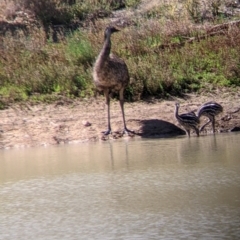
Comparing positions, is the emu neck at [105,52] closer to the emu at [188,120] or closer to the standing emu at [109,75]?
the standing emu at [109,75]

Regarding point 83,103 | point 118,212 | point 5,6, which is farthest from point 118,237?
point 5,6

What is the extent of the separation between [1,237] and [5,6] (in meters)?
15.1

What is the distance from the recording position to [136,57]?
1816cm

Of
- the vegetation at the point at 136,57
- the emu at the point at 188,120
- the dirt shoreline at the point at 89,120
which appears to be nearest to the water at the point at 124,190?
the emu at the point at 188,120

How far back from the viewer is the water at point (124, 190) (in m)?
8.78

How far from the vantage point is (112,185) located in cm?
1095

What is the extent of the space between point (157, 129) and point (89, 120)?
47.7 inches

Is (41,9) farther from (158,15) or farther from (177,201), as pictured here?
(177,201)

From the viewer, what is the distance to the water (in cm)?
878

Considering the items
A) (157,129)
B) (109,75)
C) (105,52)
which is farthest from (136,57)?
(157,129)

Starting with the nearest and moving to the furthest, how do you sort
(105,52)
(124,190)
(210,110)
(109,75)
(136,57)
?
(124,190) → (210,110) → (109,75) → (105,52) → (136,57)

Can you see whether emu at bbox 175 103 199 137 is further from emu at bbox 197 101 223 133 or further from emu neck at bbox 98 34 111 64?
emu neck at bbox 98 34 111 64

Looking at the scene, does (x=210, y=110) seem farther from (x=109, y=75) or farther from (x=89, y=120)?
(x=89, y=120)

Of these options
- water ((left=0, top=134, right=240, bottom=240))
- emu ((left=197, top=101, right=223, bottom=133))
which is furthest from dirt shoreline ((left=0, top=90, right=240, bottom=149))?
water ((left=0, top=134, right=240, bottom=240))
